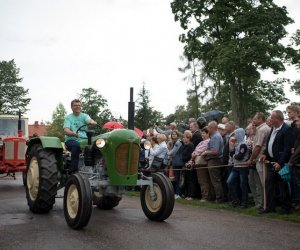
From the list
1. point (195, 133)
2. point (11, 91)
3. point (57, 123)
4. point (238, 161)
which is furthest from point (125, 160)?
point (57, 123)

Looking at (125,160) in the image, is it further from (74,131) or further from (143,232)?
(74,131)

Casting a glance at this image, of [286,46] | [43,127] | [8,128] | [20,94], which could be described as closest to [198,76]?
[286,46]

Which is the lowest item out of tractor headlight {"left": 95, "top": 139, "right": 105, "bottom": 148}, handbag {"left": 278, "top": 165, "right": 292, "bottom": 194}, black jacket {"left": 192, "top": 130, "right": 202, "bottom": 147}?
handbag {"left": 278, "top": 165, "right": 292, "bottom": 194}

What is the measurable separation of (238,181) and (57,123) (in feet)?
280

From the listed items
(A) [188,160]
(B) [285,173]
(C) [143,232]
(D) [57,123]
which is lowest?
(C) [143,232]

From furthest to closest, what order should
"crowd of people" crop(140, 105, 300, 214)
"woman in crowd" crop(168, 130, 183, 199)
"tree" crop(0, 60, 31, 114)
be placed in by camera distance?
"tree" crop(0, 60, 31, 114) < "woman in crowd" crop(168, 130, 183, 199) < "crowd of people" crop(140, 105, 300, 214)

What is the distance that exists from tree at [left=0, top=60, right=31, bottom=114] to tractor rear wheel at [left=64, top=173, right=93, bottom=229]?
65375 millimetres

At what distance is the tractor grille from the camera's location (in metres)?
7.32

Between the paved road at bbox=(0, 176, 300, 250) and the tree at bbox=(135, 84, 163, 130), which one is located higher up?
the tree at bbox=(135, 84, 163, 130)

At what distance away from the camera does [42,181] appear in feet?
25.6

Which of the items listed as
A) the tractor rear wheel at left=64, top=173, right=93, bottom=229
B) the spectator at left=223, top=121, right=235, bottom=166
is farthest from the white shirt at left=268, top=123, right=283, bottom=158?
the tractor rear wheel at left=64, top=173, right=93, bottom=229

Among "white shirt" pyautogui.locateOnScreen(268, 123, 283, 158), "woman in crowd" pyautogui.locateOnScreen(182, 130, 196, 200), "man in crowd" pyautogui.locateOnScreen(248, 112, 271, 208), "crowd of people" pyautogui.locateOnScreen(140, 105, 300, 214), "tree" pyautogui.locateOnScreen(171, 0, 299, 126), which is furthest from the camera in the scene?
"tree" pyautogui.locateOnScreen(171, 0, 299, 126)

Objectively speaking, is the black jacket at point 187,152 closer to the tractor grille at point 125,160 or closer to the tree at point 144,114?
the tractor grille at point 125,160

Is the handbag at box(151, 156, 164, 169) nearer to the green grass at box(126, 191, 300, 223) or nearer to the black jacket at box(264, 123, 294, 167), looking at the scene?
the green grass at box(126, 191, 300, 223)
